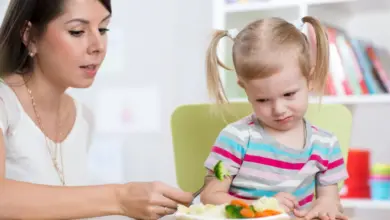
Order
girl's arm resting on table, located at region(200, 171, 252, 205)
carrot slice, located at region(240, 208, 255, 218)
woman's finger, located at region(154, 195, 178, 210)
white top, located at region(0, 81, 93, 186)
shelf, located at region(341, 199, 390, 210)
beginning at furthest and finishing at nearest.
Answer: shelf, located at region(341, 199, 390, 210) → white top, located at region(0, 81, 93, 186) → girl's arm resting on table, located at region(200, 171, 252, 205) → woman's finger, located at region(154, 195, 178, 210) → carrot slice, located at region(240, 208, 255, 218)

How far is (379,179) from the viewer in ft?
8.27

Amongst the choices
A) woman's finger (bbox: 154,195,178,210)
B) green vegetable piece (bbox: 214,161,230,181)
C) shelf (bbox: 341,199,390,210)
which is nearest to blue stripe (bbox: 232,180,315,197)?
green vegetable piece (bbox: 214,161,230,181)

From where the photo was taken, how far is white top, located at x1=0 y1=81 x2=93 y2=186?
→ 4.72ft

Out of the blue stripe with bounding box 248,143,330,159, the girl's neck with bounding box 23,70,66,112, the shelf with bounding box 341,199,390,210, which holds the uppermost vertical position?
the girl's neck with bounding box 23,70,66,112

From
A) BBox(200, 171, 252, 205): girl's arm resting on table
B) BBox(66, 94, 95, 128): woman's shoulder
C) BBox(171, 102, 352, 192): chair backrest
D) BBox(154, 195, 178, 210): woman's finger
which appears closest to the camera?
BBox(154, 195, 178, 210): woman's finger

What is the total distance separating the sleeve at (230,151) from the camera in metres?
1.41

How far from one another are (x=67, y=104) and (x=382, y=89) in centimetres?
148

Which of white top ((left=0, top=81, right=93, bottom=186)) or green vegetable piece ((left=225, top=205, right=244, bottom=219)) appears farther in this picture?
white top ((left=0, top=81, right=93, bottom=186))

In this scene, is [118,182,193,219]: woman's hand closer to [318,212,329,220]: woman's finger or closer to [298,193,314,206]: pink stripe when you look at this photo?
[318,212,329,220]: woman's finger

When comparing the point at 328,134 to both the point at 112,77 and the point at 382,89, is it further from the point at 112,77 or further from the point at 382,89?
the point at 112,77

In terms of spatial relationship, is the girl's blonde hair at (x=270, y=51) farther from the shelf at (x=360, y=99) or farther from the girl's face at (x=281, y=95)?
the shelf at (x=360, y=99)

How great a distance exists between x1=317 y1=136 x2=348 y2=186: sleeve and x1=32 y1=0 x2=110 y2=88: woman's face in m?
0.58

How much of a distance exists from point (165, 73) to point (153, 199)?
8.24ft

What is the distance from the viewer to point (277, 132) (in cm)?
145
